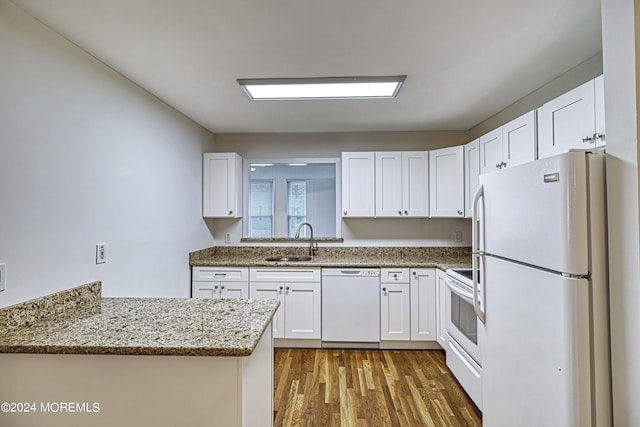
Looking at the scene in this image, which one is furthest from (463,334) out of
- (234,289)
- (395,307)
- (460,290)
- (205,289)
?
(205,289)

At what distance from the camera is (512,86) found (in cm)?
225

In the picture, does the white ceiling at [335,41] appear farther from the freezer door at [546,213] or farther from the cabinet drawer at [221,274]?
the cabinet drawer at [221,274]

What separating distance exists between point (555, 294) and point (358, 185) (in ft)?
7.51

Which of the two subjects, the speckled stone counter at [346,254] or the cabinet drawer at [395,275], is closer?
the cabinet drawer at [395,275]

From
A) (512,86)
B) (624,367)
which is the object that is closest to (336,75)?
(512,86)

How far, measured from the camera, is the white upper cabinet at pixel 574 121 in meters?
1.45

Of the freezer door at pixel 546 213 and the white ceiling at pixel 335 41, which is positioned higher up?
the white ceiling at pixel 335 41

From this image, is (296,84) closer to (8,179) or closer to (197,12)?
(197,12)

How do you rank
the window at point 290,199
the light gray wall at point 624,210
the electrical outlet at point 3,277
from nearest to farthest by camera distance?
the light gray wall at point 624,210 < the electrical outlet at point 3,277 < the window at point 290,199

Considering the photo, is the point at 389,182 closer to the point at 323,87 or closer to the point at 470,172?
the point at 470,172

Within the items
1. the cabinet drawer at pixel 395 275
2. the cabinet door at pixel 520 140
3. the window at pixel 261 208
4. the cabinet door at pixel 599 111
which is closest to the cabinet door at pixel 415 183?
the cabinet drawer at pixel 395 275

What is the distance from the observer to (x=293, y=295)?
3.04 m

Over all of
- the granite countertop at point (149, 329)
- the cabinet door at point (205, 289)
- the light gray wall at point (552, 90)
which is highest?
the light gray wall at point (552, 90)

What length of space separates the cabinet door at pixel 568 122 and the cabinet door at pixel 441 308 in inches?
54.8
